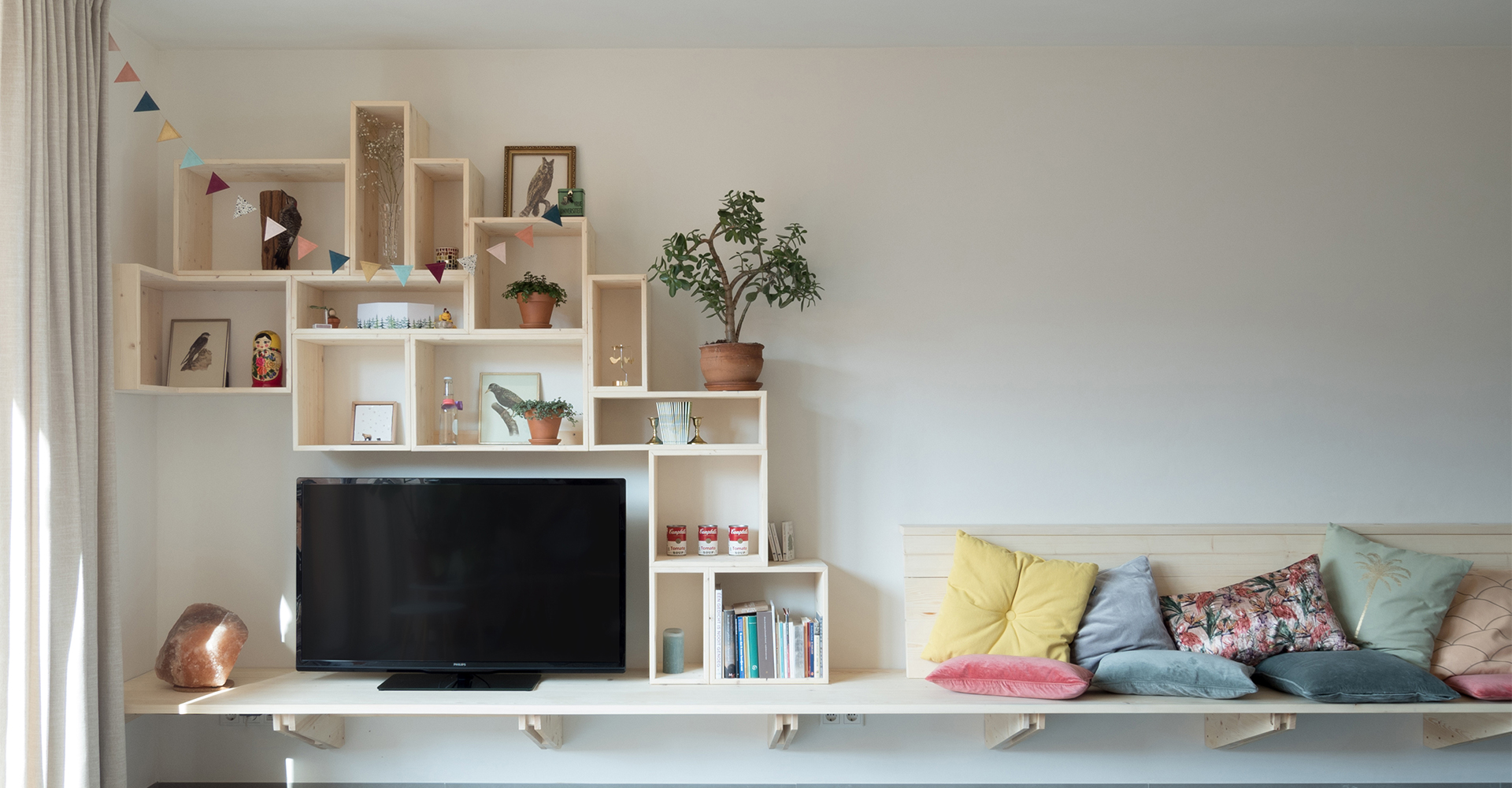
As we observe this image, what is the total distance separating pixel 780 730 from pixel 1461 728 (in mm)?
Answer: 2102

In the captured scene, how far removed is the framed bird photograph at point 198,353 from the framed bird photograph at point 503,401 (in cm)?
82

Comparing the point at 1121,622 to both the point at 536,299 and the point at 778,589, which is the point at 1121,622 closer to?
the point at 778,589

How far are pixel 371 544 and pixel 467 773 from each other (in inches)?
33.6

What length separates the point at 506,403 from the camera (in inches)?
110

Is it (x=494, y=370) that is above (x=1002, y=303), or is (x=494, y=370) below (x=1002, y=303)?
below

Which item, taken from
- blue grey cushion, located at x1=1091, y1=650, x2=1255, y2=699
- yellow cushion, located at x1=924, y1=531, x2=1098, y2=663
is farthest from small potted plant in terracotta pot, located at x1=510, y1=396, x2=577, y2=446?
blue grey cushion, located at x1=1091, y1=650, x2=1255, y2=699

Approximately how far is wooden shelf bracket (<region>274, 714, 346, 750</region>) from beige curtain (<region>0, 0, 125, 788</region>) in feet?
1.27

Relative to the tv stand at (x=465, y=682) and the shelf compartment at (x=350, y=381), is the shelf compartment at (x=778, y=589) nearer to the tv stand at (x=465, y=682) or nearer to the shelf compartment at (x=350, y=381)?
the tv stand at (x=465, y=682)

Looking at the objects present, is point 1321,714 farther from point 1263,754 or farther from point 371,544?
point 371,544

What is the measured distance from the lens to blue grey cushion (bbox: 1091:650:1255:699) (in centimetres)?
231

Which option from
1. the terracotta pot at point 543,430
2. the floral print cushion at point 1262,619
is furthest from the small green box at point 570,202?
the floral print cushion at point 1262,619

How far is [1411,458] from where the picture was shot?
2.86 meters

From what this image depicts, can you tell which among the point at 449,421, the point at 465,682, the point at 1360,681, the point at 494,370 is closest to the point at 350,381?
the point at 449,421

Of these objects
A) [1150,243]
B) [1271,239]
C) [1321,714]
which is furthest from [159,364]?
[1321,714]
